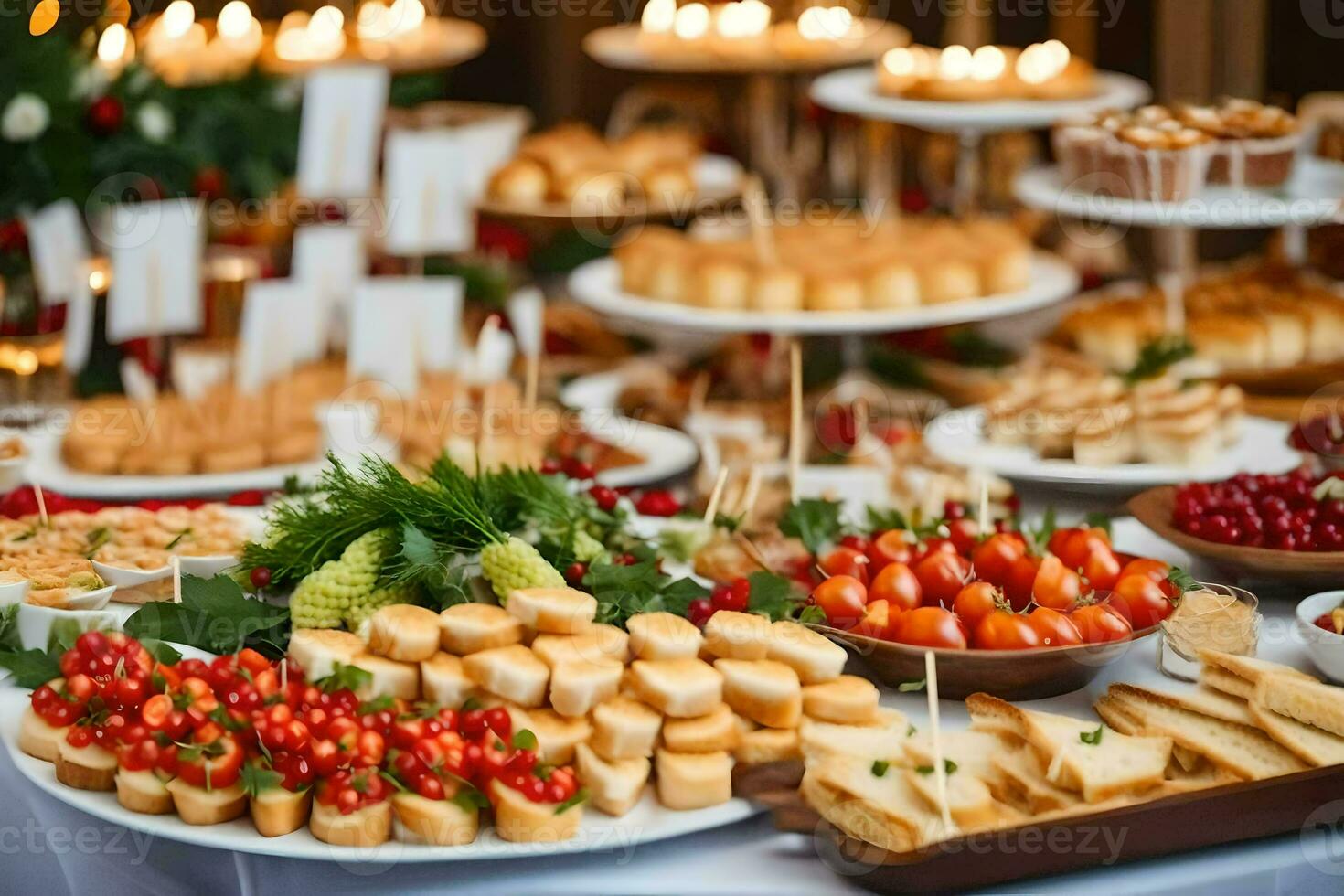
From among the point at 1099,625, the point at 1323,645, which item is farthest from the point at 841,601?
the point at 1323,645

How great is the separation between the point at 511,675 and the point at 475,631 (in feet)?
0.24

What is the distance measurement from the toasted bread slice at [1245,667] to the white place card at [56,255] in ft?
8.30

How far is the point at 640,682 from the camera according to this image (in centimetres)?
143

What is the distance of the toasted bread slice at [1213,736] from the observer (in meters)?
1.41

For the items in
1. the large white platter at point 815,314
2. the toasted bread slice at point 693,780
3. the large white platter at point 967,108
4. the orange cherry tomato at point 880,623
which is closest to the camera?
the toasted bread slice at point 693,780

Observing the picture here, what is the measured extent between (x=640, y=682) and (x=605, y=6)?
586 centimetres

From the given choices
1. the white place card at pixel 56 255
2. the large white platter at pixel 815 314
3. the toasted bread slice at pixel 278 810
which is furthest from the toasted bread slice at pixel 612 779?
the white place card at pixel 56 255

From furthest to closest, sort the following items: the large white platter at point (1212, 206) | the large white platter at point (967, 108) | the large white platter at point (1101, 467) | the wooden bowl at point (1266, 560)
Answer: the large white platter at point (967, 108), the large white platter at point (1212, 206), the large white platter at point (1101, 467), the wooden bowl at point (1266, 560)

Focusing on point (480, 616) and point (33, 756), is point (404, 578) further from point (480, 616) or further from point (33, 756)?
point (33, 756)

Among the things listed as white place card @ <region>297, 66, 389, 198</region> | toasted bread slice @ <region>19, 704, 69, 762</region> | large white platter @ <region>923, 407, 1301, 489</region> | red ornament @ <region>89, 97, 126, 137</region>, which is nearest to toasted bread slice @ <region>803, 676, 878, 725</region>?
toasted bread slice @ <region>19, 704, 69, 762</region>

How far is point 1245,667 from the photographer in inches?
59.3

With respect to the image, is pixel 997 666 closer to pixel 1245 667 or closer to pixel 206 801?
pixel 1245 667

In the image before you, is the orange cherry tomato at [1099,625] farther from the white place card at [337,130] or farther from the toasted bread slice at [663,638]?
the white place card at [337,130]

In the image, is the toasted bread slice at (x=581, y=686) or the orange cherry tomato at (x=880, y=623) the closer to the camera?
the toasted bread slice at (x=581, y=686)
